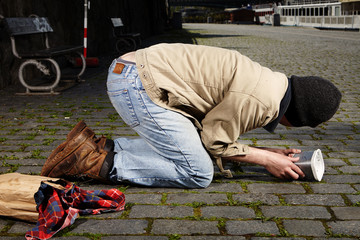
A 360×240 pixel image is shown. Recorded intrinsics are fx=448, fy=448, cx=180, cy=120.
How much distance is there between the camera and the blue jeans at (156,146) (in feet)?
10.3

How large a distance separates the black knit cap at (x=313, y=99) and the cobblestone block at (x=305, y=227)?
27.1 inches

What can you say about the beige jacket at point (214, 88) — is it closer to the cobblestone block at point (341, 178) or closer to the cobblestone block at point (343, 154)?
the cobblestone block at point (341, 178)

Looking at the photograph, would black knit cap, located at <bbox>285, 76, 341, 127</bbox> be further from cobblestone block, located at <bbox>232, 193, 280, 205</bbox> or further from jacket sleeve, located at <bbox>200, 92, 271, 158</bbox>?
cobblestone block, located at <bbox>232, 193, 280, 205</bbox>

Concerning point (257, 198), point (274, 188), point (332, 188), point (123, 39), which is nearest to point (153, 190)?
point (257, 198)

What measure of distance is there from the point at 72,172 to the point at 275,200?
4.98ft

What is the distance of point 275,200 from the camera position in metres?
3.10

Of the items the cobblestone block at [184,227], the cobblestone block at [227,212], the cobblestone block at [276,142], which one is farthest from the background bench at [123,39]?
the cobblestone block at [184,227]

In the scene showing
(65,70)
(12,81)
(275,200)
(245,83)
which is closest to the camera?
(245,83)

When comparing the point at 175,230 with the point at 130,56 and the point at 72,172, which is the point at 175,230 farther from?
the point at 130,56

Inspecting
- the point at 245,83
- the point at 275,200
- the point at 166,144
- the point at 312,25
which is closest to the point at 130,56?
the point at 166,144

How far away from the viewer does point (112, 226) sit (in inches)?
108

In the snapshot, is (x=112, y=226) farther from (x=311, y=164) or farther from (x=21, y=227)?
(x=311, y=164)

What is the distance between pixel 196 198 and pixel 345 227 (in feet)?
3.29

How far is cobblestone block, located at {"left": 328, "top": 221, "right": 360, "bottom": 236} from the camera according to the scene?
2611mm
